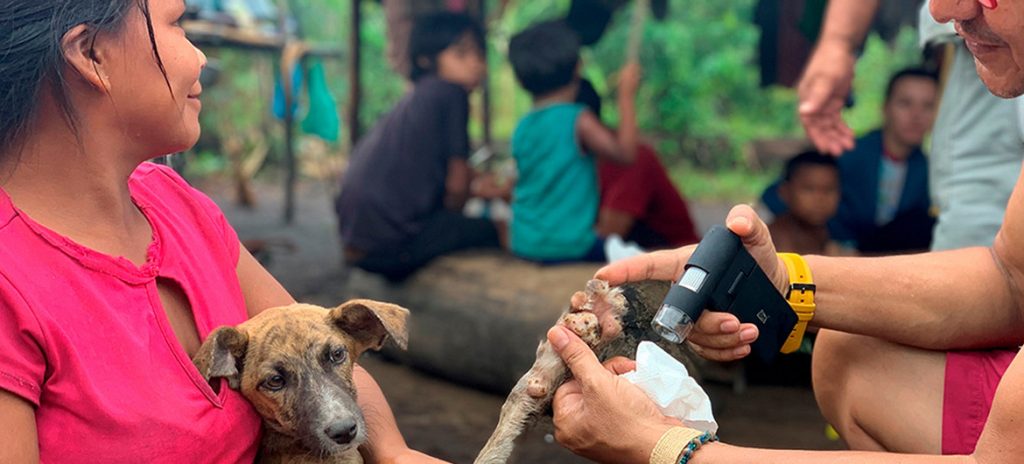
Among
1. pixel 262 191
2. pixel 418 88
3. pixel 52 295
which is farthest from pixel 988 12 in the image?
pixel 262 191

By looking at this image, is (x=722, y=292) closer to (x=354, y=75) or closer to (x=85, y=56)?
(x=85, y=56)

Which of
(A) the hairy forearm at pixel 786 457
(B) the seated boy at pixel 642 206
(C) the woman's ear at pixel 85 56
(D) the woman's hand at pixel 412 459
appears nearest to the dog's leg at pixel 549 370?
(D) the woman's hand at pixel 412 459

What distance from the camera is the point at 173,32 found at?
76.0 inches

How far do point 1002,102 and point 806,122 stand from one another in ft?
1.83

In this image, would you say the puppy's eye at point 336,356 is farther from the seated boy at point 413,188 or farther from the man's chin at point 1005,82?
the seated boy at point 413,188

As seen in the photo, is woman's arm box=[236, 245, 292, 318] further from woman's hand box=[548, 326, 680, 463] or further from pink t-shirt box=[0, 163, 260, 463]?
woman's hand box=[548, 326, 680, 463]

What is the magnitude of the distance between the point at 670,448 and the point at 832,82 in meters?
1.79

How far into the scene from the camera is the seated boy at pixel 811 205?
569 centimetres

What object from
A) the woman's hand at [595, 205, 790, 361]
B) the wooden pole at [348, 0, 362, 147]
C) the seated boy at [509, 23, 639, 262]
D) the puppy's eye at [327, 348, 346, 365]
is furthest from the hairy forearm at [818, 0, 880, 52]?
the wooden pole at [348, 0, 362, 147]

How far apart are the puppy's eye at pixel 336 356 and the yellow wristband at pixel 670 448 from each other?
60 cm

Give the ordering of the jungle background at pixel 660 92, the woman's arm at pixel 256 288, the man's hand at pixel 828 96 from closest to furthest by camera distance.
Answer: the woman's arm at pixel 256 288 < the man's hand at pixel 828 96 < the jungle background at pixel 660 92

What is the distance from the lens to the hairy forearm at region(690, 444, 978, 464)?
1.94 m

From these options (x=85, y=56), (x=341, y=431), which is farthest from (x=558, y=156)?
(x=85, y=56)

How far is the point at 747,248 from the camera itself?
2322mm
